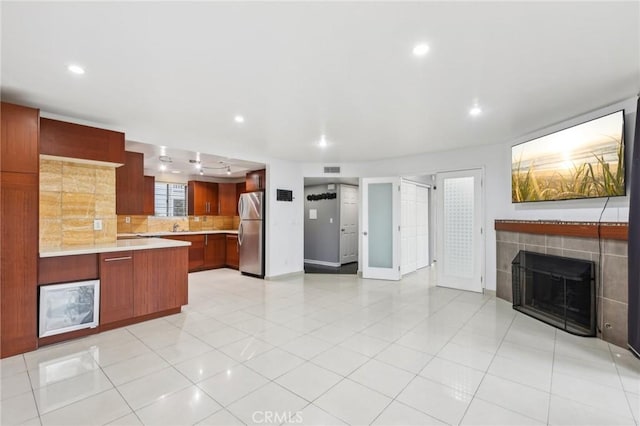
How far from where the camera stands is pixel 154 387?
2277 millimetres

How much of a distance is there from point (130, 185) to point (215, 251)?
3.11m

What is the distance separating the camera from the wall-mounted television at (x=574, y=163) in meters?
3.05

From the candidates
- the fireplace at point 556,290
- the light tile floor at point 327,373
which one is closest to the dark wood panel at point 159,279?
the light tile floor at point 327,373

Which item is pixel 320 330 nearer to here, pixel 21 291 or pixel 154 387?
pixel 154 387

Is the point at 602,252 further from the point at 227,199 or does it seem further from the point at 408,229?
the point at 227,199

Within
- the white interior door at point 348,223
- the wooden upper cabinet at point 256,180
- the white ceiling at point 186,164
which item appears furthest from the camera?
the white interior door at point 348,223

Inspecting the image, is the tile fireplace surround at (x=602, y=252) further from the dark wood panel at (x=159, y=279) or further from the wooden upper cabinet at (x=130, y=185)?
the wooden upper cabinet at (x=130, y=185)

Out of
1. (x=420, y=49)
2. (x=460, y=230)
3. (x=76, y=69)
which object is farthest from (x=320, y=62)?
(x=460, y=230)

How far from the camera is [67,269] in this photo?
3174mm

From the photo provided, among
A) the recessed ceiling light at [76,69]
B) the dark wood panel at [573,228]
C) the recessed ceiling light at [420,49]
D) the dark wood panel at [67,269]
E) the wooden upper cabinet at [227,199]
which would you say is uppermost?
the recessed ceiling light at [76,69]

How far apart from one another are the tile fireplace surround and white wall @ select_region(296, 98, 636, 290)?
0.20 meters

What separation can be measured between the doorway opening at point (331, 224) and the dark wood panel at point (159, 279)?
3.82 m

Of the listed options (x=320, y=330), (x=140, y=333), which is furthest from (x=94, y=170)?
(x=320, y=330)

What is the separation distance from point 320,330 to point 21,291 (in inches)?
119
